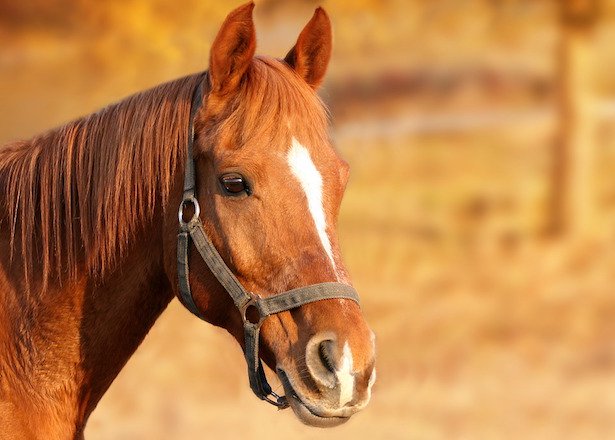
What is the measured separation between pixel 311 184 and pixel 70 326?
75 centimetres

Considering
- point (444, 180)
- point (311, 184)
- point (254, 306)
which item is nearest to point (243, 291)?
point (254, 306)

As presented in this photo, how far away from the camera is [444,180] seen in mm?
10438

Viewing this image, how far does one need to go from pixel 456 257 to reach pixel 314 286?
26.8ft

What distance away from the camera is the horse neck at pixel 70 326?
7.95ft

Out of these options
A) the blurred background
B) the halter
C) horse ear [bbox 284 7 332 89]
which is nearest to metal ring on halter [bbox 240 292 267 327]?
the halter

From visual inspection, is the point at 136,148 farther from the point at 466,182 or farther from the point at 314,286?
the point at 466,182

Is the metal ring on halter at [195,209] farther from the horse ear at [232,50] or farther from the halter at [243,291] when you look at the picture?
the horse ear at [232,50]

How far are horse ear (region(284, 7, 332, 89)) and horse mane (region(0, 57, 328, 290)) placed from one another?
0.50 feet

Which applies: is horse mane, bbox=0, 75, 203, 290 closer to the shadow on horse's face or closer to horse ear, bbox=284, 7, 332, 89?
the shadow on horse's face

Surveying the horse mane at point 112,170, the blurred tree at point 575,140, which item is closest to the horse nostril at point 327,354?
the horse mane at point 112,170

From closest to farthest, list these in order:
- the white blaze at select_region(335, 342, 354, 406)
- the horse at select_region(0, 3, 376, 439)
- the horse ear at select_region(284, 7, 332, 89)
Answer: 1. the white blaze at select_region(335, 342, 354, 406)
2. the horse at select_region(0, 3, 376, 439)
3. the horse ear at select_region(284, 7, 332, 89)

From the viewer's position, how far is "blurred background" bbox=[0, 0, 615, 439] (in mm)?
7859

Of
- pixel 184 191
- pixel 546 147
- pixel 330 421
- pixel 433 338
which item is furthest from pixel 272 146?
pixel 546 147

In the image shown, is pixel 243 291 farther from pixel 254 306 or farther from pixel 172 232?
pixel 172 232
